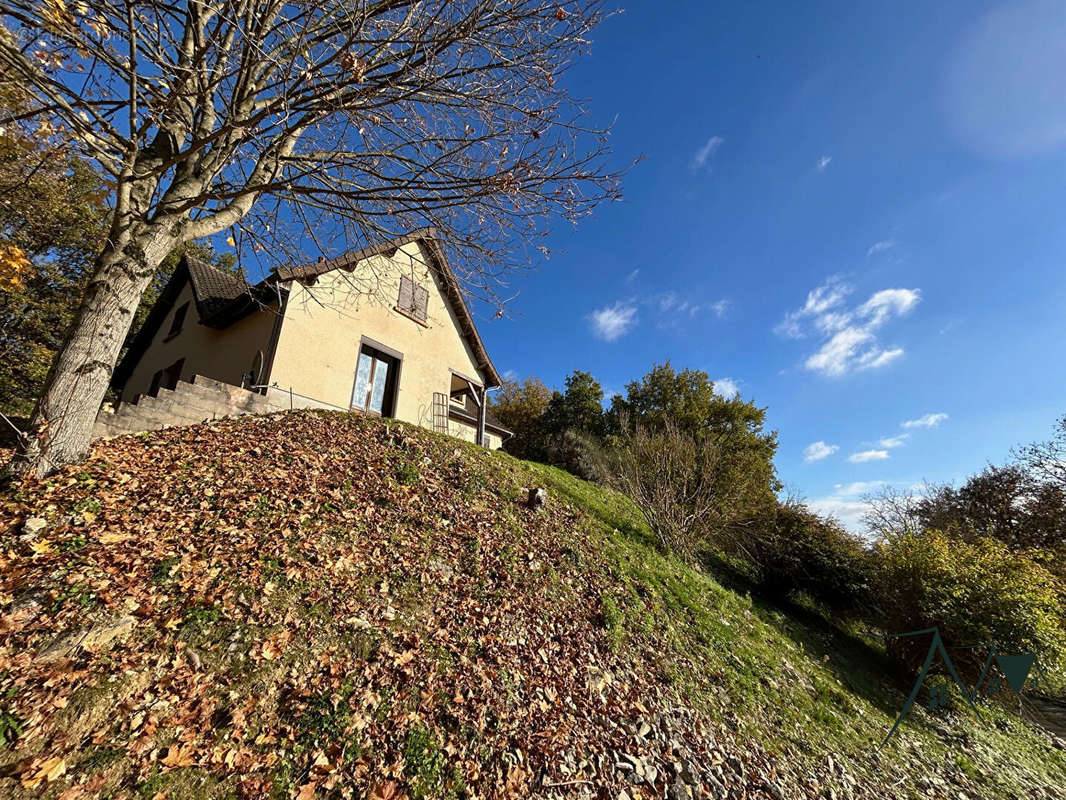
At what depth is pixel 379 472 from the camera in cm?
719

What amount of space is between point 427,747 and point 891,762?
6.48 meters

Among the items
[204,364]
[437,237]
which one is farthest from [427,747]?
[204,364]

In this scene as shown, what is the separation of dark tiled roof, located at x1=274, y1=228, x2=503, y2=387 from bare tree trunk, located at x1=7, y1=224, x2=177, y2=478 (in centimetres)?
243

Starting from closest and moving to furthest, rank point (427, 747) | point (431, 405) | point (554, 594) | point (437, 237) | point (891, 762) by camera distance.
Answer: point (427, 747) < point (437, 237) < point (891, 762) < point (554, 594) < point (431, 405)

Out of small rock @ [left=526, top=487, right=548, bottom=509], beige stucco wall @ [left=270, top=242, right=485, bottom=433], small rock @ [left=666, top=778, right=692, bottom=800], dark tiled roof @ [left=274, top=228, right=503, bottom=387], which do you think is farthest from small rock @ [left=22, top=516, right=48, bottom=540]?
small rock @ [left=526, top=487, right=548, bottom=509]

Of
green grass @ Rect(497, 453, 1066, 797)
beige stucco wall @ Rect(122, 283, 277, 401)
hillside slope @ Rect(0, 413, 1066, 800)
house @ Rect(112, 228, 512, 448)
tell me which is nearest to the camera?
hillside slope @ Rect(0, 413, 1066, 800)

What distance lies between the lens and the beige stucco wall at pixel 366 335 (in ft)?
A: 31.4

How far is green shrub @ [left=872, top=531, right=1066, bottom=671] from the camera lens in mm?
7805

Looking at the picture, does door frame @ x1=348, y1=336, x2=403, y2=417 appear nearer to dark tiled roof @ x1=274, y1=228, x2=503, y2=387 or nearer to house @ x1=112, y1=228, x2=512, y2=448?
house @ x1=112, y1=228, x2=512, y2=448

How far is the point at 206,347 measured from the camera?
37.9 ft

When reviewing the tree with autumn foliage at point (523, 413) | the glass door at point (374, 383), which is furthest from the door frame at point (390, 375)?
the tree with autumn foliage at point (523, 413)

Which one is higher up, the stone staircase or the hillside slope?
the stone staircase

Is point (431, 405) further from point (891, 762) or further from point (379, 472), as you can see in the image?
point (891, 762)

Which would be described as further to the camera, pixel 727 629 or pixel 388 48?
pixel 727 629
